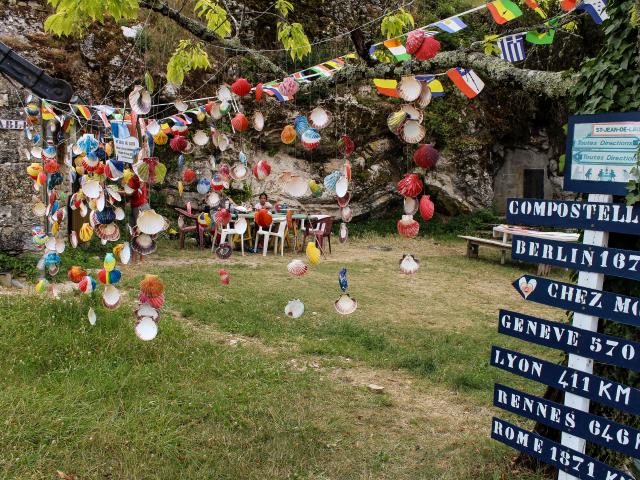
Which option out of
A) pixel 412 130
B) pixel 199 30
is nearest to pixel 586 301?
pixel 412 130

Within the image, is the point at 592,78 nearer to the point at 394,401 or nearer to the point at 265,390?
the point at 394,401

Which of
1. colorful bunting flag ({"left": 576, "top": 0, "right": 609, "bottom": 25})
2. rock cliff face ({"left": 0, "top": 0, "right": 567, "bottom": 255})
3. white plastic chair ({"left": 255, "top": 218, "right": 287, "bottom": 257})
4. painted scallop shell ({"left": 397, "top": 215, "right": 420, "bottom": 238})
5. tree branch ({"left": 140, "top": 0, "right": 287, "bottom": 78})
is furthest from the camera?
rock cliff face ({"left": 0, "top": 0, "right": 567, "bottom": 255})

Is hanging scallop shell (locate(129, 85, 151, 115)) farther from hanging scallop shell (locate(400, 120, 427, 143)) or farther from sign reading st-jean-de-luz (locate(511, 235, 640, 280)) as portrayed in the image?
sign reading st-jean-de-luz (locate(511, 235, 640, 280))

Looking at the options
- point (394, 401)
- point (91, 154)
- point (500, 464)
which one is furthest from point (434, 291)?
point (91, 154)

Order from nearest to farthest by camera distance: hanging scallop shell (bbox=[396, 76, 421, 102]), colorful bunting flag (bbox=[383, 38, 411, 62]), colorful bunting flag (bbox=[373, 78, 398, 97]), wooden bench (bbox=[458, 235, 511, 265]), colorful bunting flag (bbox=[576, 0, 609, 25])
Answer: colorful bunting flag (bbox=[576, 0, 609, 25]) < hanging scallop shell (bbox=[396, 76, 421, 102]) < colorful bunting flag (bbox=[373, 78, 398, 97]) < colorful bunting flag (bbox=[383, 38, 411, 62]) < wooden bench (bbox=[458, 235, 511, 265])

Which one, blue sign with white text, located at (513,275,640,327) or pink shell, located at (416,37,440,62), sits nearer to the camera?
blue sign with white text, located at (513,275,640,327)

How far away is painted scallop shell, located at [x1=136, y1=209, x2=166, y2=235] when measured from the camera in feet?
12.0

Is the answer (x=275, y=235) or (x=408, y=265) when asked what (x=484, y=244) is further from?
(x=408, y=265)

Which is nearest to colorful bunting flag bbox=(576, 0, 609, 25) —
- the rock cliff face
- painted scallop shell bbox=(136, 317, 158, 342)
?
painted scallop shell bbox=(136, 317, 158, 342)

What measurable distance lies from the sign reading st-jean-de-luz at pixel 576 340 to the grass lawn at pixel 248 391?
3.22 feet

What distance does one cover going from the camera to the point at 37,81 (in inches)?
223

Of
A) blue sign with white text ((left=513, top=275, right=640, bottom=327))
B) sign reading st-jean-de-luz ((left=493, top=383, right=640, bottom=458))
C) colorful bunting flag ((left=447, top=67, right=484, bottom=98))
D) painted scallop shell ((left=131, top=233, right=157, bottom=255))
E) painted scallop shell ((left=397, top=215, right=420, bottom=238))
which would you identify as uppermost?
colorful bunting flag ((left=447, top=67, right=484, bottom=98))

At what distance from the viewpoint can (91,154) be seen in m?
4.16

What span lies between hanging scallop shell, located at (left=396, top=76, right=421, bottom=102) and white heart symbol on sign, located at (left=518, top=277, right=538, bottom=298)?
1.18 meters
